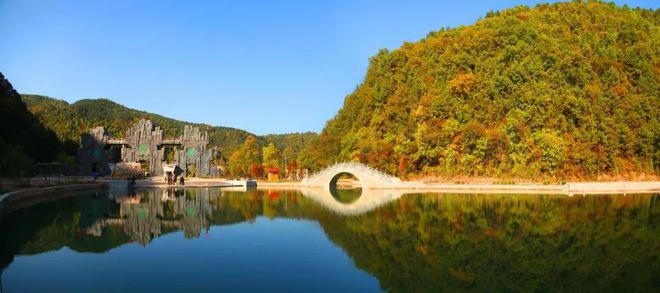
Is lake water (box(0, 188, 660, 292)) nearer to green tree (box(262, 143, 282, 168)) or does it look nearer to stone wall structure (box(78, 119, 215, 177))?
stone wall structure (box(78, 119, 215, 177))

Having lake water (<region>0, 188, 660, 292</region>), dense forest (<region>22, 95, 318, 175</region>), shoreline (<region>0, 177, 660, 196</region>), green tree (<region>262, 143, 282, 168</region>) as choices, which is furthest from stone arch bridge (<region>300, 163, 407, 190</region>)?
dense forest (<region>22, 95, 318, 175</region>)

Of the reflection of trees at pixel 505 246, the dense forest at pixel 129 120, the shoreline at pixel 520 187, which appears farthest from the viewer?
the dense forest at pixel 129 120

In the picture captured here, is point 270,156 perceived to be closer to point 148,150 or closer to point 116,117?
point 148,150

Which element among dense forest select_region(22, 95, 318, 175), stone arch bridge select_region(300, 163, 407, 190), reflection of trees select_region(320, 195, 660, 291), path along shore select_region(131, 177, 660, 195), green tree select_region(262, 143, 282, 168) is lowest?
reflection of trees select_region(320, 195, 660, 291)

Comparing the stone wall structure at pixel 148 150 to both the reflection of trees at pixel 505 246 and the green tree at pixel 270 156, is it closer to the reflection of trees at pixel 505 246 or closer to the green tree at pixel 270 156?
the green tree at pixel 270 156

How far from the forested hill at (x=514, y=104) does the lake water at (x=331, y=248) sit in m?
18.7

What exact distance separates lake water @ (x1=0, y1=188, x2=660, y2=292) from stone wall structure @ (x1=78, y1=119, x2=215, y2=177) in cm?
2706

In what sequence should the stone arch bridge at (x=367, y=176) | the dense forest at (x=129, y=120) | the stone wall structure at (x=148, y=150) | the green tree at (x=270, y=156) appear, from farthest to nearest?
the dense forest at (x=129, y=120)
the green tree at (x=270, y=156)
the stone wall structure at (x=148, y=150)
the stone arch bridge at (x=367, y=176)

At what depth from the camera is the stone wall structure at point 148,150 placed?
50.7 meters

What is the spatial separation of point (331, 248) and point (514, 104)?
34.5 metres

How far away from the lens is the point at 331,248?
13953mm

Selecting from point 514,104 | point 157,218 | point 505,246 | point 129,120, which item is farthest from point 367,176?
point 129,120

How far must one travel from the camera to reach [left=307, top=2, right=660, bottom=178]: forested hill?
42281 mm

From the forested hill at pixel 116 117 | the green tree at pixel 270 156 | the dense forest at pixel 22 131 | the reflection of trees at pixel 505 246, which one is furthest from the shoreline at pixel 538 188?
the forested hill at pixel 116 117
